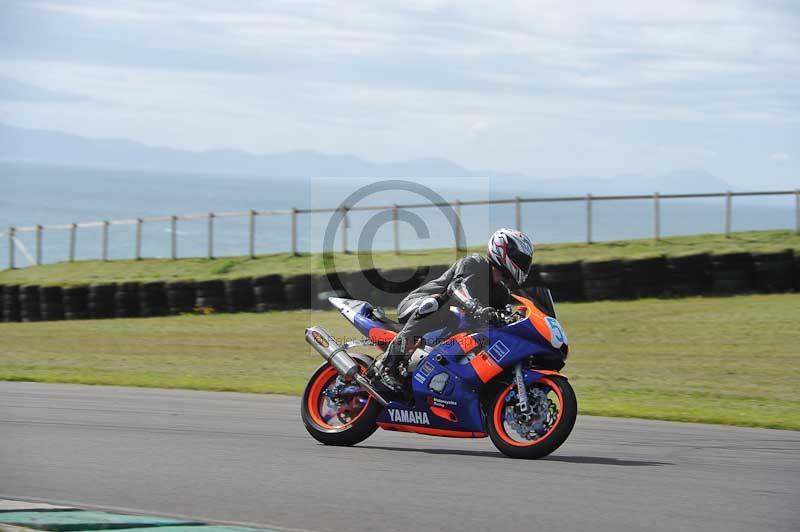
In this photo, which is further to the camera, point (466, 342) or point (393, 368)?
point (393, 368)

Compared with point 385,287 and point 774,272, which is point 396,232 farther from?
point 774,272

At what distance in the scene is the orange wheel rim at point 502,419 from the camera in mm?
6992

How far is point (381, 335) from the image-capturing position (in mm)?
7938

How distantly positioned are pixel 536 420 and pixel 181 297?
17705 mm

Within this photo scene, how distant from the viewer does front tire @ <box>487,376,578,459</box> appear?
6.94 metres

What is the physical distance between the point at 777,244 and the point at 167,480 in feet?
62.6

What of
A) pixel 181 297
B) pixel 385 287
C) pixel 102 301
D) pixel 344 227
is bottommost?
pixel 102 301

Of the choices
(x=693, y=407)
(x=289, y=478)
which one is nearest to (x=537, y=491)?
(x=289, y=478)

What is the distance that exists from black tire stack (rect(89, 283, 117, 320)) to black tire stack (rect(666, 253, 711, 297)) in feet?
41.1

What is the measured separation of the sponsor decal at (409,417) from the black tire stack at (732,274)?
14655 millimetres

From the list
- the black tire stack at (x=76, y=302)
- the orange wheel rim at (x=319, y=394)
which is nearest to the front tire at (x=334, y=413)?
the orange wheel rim at (x=319, y=394)

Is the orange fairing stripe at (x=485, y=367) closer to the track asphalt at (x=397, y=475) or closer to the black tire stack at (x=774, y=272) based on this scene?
the track asphalt at (x=397, y=475)

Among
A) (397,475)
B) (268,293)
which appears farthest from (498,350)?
(268,293)

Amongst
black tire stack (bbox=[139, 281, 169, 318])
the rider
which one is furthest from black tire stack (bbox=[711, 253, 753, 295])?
the rider
